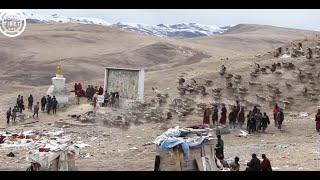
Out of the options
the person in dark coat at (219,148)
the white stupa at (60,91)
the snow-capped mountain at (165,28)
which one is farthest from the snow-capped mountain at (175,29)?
the person in dark coat at (219,148)

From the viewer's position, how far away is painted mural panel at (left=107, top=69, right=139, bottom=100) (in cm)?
2500

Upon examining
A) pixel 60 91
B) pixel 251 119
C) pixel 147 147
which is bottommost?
pixel 147 147

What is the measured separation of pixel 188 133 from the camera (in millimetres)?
13508

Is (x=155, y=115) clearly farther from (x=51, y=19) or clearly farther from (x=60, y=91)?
(x=51, y=19)

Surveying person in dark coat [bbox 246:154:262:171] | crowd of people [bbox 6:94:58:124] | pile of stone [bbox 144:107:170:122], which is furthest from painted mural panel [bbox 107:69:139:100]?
person in dark coat [bbox 246:154:262:171]

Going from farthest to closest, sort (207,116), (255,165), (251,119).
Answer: (207,116)
(251,119)
(255,165)

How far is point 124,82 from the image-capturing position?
25.3m

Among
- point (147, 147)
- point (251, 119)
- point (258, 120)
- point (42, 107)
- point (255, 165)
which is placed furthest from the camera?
point (42, 107)

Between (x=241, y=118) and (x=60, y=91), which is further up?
(x=60, y=91)

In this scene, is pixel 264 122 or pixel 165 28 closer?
pixel 264 122

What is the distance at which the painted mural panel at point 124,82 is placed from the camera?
25000 millimetres

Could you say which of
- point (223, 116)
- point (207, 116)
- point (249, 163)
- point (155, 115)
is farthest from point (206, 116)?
point (249, 163)
